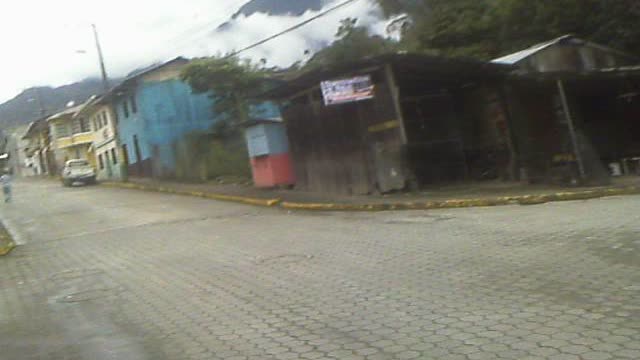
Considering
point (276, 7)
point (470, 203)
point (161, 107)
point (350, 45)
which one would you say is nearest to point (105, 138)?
point (161, 107)

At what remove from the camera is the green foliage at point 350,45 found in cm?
3295

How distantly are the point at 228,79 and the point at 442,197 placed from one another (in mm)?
16460

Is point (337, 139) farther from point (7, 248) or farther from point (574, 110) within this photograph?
point (7, 248)

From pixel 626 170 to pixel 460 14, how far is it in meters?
15.3

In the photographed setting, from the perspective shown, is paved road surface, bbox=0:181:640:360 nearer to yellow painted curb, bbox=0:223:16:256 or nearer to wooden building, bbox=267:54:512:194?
yellow painted curb, bbox=0:223:16:256

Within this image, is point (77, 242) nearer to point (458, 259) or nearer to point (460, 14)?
point (458, 259)

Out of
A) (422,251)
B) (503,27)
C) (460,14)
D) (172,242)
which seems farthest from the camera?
(460,14)

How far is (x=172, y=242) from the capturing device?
12492 mm

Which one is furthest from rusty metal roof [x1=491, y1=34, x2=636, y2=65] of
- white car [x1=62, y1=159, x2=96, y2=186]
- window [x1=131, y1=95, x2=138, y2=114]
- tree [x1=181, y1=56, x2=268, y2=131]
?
white car [x1=62, y1=159, x2=96, y2=186]

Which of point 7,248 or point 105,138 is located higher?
point 105,138

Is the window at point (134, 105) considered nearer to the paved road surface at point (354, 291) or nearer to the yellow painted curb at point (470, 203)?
the yellow painted curb at point (470, 203)

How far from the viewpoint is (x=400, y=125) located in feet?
52.7

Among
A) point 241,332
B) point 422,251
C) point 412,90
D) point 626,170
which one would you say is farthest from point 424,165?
point 241,332

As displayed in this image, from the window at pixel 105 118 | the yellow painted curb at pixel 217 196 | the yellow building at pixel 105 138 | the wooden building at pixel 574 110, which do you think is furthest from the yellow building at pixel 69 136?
the wooden building at pixel 574 110
